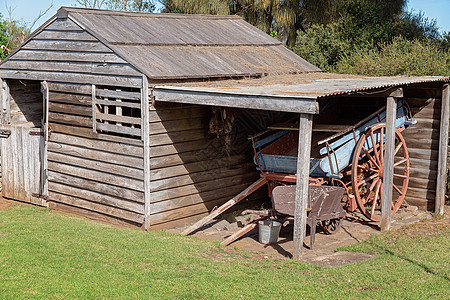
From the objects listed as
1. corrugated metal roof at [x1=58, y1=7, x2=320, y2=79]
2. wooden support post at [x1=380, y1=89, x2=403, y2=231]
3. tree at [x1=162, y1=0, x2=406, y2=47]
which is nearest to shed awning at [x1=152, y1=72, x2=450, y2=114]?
wooden support post at [x1=380, y1=89, x2=403, y2=231]

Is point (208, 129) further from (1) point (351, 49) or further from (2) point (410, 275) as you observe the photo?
(1) point (351, 49)

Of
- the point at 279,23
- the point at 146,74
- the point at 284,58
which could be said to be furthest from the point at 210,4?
the point at 146,74

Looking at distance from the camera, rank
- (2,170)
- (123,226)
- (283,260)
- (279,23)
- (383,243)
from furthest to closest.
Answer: (279,23) < (2,170) < (123,226) < (383,243) < (283,260)

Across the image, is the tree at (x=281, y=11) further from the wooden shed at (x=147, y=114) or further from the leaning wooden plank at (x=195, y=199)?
the leaning wooden plank at (x=195, y=199)

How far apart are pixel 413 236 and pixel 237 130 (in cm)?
398

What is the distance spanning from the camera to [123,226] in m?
10.8

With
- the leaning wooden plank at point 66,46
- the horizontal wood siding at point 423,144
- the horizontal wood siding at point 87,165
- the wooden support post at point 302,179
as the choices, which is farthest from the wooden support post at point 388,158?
the leaning wooden plank at point 66,46

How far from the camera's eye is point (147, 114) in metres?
10.1

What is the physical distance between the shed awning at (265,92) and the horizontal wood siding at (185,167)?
0.64 m

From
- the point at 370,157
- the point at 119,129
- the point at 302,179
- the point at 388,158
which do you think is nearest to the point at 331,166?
the point at 370,157

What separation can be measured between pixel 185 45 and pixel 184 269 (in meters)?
5.37

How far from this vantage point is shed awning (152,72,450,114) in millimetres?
8227

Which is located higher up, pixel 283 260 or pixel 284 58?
pixel 284 58

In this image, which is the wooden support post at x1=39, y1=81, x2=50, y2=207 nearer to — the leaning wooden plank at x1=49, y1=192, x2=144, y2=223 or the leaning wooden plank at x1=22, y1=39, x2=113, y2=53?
the leaning wooden plank at x1=49, y1=192, x2=144, y2=223
